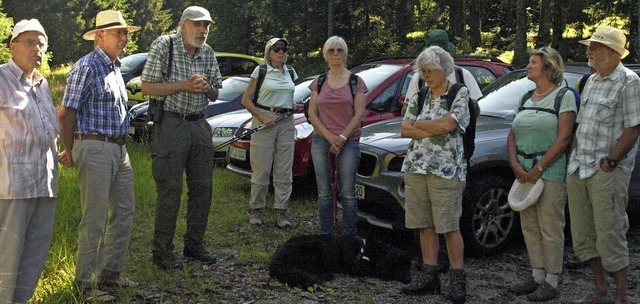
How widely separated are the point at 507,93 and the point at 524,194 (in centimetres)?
210

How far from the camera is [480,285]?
534 cm

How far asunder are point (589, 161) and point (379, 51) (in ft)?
60.6

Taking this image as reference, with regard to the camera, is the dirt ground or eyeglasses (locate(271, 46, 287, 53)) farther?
eyeglasses (locate(271, 46, 287, 53))

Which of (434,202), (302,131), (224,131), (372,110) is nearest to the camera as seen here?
(434,202)

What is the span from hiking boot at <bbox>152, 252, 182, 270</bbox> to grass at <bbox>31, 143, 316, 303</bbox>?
0.20 feet

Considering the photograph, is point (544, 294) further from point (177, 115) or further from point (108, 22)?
point (108, 22)

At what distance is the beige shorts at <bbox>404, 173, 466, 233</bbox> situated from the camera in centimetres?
477

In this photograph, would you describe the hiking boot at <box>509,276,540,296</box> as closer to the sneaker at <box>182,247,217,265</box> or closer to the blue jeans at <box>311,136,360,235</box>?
the blue jeans at <box>311,136,360,235</box>

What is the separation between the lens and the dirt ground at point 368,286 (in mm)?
4926

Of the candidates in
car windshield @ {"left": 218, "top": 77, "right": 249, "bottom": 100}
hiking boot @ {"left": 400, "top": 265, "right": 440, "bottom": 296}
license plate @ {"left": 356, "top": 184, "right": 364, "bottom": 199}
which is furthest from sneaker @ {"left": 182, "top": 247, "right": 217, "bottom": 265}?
car windshield @ {"left": 218, "top": 77, "right": 249, "bottom": 100}

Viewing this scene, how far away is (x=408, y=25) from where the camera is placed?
91.3 ft

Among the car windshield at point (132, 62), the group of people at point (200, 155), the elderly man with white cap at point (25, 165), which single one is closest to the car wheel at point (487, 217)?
the group of people at point (200, 155)

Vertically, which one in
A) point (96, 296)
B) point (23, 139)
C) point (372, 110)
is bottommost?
point (96, 296)

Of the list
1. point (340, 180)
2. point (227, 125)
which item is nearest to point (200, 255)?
point (340, 180)
